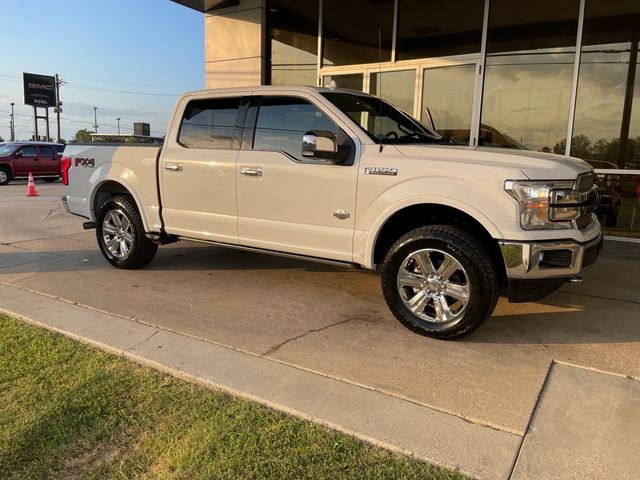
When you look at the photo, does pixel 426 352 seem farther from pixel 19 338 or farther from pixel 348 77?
pixel 348 77

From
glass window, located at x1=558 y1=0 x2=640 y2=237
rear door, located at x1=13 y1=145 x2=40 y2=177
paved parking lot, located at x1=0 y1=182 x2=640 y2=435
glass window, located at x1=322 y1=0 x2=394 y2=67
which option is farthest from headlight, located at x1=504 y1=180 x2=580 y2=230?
rear door, located at x1=13 y1=145 x2=40 y2=177

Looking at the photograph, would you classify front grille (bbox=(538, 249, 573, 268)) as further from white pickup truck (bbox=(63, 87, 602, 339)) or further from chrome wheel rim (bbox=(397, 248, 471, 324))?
chrome wheel rim (bbox=(397, 248, 471, 324))

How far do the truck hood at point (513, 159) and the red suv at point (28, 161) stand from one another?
2227cm

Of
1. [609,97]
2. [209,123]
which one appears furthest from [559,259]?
[609,97]

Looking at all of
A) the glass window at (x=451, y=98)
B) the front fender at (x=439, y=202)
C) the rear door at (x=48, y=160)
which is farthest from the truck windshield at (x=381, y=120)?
the rear door at (x=48, y=160)

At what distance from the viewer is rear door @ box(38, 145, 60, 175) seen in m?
23.0

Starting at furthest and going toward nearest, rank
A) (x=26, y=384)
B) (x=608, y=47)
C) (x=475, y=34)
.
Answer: (x=475, y=34)
(x=608, y=47)
(x=26, y=384)

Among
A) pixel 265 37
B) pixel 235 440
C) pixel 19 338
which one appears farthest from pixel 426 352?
pixel 265 37

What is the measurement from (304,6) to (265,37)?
1.04 m

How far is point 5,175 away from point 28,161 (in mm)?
1194

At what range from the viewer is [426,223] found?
4.38 metres

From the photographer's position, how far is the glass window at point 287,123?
4738 millimetres

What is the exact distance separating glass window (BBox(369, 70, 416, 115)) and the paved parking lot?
175 inches

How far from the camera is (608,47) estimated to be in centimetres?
814
